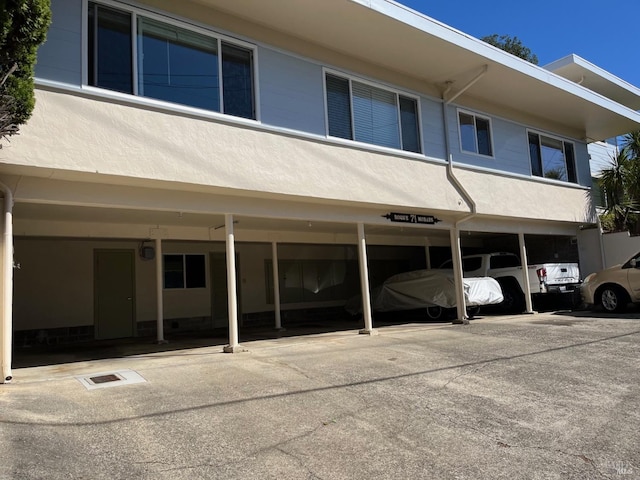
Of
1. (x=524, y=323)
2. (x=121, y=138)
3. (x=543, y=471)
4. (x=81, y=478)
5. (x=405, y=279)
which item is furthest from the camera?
(x=405, y=279)

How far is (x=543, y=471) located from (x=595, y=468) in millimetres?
404

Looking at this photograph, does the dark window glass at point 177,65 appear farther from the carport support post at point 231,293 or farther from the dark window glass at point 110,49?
the carport support post at point 231,293

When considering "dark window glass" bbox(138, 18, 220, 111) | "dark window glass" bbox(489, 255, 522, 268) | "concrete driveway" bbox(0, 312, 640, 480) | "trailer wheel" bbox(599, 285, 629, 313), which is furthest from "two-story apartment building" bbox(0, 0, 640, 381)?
"trailer wheel" bbox(599, 285, 629, 313)

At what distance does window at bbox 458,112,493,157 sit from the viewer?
40.4 feet

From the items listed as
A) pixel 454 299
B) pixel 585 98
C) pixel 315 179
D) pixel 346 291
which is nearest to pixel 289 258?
pixel 346 291

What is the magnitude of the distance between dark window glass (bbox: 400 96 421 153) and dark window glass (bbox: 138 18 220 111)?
454 cm

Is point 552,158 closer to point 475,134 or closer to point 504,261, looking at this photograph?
point 504,261

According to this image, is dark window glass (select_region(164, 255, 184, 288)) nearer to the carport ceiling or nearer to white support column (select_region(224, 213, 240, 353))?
the carport ceiling

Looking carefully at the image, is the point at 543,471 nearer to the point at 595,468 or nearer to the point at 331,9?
the point at 595,468

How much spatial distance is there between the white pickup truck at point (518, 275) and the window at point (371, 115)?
5.34 metres

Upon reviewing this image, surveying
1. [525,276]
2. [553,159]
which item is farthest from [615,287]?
[553,159]

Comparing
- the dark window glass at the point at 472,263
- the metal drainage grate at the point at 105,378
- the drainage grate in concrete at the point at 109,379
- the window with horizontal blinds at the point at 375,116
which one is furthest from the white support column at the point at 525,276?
the metal drainage grate at the point at 105,378

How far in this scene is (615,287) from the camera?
12.6 metres

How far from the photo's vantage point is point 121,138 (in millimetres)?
6965
